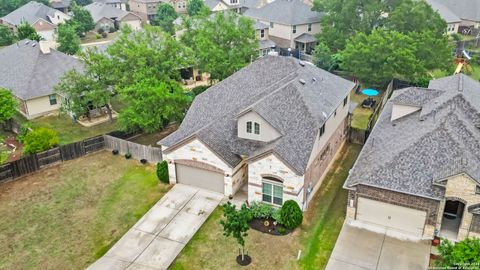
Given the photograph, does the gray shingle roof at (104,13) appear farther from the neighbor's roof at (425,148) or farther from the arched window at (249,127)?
the neighbor's roof at (425,148)

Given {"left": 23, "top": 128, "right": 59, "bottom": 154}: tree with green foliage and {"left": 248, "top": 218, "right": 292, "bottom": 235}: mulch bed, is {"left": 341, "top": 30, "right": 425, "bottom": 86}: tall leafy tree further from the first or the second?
{"left": 23, "top": 128, "right": 59, "bottom": 154}: tree with green foliage

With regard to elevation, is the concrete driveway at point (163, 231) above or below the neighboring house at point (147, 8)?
below

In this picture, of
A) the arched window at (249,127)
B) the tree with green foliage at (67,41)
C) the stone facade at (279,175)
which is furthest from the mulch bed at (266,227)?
the tree with green foliage at (67,41)

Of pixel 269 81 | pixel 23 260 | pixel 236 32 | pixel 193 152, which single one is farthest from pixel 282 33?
pixel 23 260

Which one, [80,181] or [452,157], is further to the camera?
[80,181]

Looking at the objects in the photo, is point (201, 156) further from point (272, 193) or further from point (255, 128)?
point (272, 193)

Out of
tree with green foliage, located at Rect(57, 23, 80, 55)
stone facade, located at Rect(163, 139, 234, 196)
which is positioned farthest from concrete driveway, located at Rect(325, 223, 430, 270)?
tree with green foliage, located at Rect(57, 23, 80, 55)

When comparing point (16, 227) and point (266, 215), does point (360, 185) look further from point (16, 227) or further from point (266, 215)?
point (16, 227)
